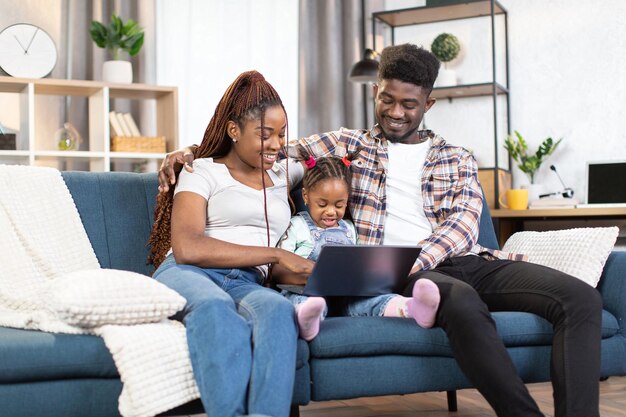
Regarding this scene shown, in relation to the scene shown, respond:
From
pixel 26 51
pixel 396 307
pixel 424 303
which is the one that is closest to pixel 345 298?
pixel 396 307

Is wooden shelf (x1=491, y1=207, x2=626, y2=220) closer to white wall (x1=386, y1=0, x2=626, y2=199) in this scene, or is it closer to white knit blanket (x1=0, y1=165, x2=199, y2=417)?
white wall (x1=386, y1=0, x2=626, y2=199)

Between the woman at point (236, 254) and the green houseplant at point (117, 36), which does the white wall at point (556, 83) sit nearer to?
the green houseplant at point (117, 36)

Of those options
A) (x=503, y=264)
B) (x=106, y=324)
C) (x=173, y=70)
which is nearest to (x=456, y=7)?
(x=173, y=70)

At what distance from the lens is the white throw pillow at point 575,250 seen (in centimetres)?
228

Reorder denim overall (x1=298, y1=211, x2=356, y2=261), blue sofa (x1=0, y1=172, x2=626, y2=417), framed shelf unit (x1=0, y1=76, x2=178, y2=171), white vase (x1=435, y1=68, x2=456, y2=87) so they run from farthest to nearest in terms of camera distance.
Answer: white vase (x1=435, y1=68, x2=456, y2=87) → framed shelf unit (x1=0, y1=76, x2=178, y2=171) → denim overall (x1=298, y1=211, x2=356, y2=261) → blue sofa (x1=0, y1=172, x2=626, y2=417)

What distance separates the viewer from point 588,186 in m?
3.98

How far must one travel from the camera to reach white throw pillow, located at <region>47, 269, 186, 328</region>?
1697 mm

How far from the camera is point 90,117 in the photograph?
410 centimetres

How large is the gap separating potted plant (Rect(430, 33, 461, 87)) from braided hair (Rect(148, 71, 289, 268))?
7.33ft

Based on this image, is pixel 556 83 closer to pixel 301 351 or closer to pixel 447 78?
pixel 447 78

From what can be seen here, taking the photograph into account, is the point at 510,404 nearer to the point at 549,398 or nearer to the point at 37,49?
the point at 549,398

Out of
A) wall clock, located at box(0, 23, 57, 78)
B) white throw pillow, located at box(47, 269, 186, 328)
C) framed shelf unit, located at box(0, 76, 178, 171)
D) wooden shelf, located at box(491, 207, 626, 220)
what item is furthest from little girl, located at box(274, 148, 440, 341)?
wall clock, located at box(0, 23, 57, 78)

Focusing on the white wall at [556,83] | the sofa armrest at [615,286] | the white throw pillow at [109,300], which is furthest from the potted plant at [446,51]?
the white throw pillow at [109,300]

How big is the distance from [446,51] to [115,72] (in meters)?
1.67
